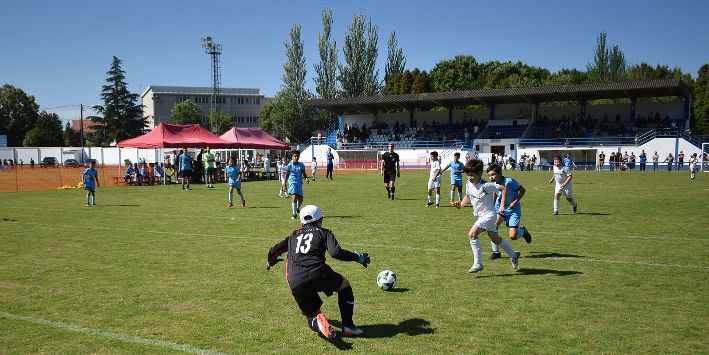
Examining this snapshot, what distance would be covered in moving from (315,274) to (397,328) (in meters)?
1.21

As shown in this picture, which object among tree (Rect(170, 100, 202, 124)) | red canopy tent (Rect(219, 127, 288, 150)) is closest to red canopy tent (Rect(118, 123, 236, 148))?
red canopy tent (Rect(219, 127, 288, 150))

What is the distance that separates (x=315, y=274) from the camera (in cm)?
588

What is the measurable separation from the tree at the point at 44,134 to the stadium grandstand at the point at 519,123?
50012 mm

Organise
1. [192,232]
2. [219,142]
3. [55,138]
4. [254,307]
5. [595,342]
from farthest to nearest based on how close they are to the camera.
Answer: [55,138]
[219,142]
[192,232]
[254,307]
[595,342]

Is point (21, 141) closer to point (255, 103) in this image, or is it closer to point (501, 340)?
point (255, 103)

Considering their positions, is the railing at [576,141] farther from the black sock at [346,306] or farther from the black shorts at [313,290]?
the black shorts at [313,290]

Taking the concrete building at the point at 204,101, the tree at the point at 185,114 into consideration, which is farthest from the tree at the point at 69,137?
the tree at the point at 185,114

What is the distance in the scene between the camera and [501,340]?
228 inches

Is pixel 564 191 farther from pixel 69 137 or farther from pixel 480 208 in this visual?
pixel 69 137

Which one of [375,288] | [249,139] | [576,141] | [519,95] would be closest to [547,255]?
[375,288]

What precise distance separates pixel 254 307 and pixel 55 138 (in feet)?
329

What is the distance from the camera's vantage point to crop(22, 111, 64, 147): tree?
3556 inches

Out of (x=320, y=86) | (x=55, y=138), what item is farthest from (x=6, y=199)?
(x=55, y=138)

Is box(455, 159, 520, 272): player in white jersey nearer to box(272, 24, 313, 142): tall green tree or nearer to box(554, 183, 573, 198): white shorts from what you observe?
box(554, 183, 573, 198): white shorts
